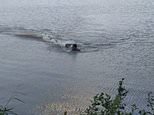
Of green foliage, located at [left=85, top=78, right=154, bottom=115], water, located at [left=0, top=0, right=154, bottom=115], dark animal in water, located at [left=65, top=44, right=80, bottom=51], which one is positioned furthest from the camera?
dark animal in water, located at [left=65, top=44, right=80, bottom=51]

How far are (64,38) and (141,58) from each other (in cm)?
448

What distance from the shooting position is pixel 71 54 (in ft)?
50.6

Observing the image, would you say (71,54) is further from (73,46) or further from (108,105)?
(108,105)

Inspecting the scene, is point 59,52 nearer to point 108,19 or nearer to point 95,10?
point 108,19

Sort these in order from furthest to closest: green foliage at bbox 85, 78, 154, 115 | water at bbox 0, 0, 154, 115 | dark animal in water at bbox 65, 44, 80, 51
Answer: dark animal in water at bbox 65, 44, 80, 51
water at bbox 0, 0, 154, 115
green foliage at bbox 85, 78, 154, 115

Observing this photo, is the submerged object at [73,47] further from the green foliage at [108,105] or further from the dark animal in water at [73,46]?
the green foliage at [108,105]

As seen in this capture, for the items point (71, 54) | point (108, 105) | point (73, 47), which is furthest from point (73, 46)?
point (108, 105)

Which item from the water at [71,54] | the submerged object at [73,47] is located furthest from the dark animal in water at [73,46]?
the water at [71,54]

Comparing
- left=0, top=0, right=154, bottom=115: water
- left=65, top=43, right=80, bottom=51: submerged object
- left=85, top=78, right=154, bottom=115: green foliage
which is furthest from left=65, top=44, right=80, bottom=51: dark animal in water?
left=85, top=78, right=154, bottom=115: green foliage

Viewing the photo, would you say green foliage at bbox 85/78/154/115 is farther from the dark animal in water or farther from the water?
the dark animal in water

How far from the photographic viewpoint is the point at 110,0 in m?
30.1

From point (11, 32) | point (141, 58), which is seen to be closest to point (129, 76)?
point (141, 58)

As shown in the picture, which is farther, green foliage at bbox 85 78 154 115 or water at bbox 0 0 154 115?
water at bbox 0 0 154 115

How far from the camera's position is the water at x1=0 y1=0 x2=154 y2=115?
10555 mm
